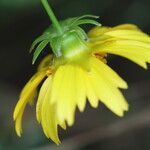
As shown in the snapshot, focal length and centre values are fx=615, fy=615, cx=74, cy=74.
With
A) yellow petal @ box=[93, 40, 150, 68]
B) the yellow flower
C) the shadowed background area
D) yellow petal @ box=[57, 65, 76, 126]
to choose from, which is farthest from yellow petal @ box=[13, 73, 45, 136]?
the shadowed background area

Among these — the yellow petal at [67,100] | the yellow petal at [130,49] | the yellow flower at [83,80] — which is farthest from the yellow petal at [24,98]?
the yellow petal at [130,49]

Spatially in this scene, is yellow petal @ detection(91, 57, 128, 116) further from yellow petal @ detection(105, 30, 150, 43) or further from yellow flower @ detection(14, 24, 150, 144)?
yellow petal @ detection(105, 30, 150, 43)

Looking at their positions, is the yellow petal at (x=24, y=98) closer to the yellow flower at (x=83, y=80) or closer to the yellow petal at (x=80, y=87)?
the yellow flower at (x=83, y=80)

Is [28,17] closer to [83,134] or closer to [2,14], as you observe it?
[2,14]

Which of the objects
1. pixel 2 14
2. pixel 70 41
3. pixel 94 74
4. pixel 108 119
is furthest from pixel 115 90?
pixel 108 119

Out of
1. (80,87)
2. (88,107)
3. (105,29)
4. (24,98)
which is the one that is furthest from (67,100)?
(88,107)

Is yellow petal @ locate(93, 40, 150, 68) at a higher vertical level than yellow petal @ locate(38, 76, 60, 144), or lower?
higher

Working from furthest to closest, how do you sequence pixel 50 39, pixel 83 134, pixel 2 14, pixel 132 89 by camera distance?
pixel 132 89 < pixel 83 134 < pixel 2 14 < pixel 50 39

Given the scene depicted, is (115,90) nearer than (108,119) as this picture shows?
Yes
